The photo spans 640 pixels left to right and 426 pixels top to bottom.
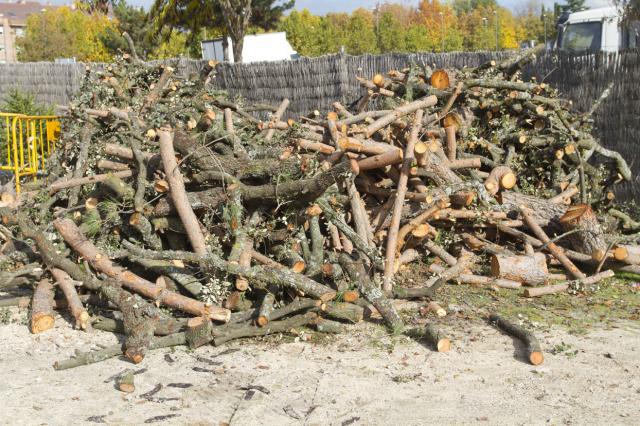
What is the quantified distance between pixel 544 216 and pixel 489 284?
1068mm

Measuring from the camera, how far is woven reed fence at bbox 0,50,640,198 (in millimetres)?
9461

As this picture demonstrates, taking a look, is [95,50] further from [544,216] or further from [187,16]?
[544,216]

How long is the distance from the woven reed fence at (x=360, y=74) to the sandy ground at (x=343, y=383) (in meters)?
4.44

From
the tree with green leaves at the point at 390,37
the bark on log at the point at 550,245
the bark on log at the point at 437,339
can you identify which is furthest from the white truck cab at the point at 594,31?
the tree with green leaves at the point at 390,37

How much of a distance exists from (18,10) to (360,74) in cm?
10028

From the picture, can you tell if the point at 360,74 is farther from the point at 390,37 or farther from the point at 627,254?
the point at 390,37

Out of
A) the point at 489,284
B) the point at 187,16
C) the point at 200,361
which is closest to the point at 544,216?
the point at 489,284

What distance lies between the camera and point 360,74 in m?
12.7

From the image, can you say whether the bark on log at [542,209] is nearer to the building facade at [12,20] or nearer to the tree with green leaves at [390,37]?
the tree with green leaves at [390,37]

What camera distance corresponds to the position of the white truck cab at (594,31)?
59.8ft

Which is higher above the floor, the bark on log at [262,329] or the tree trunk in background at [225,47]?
the tree trunk in background at [225,47]

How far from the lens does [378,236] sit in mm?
6914

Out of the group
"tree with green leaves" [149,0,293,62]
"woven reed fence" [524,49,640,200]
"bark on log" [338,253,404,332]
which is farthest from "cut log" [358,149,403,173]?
"tree with green leaves" [149,0,293,62]

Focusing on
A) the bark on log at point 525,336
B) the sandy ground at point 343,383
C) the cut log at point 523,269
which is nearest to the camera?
the sandy ground at point 343,383
